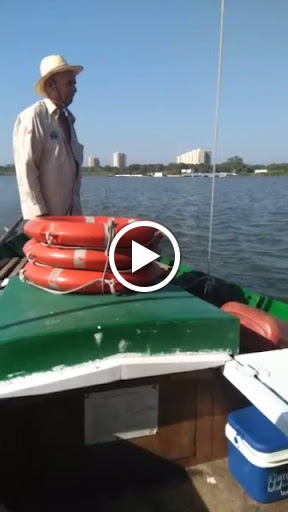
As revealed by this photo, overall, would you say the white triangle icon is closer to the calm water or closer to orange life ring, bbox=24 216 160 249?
orange life ring, bbox=24 216 160 249

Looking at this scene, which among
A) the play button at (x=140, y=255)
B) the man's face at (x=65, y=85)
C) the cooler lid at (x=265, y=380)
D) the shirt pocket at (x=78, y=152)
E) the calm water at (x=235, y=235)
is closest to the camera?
the cooler lid at (x=265, y=380)

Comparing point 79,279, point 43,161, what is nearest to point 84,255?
point 79,279

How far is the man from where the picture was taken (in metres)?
3.20

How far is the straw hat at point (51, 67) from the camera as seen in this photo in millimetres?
3172

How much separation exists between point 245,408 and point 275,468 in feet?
0.99

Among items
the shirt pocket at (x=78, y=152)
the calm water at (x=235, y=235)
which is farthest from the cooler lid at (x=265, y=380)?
the calm water at (x=235, y=235)

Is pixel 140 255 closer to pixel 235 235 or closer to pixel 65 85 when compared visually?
pixel 65 85

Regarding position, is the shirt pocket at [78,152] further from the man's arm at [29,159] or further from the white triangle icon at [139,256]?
the white triangle icon at [139,256]

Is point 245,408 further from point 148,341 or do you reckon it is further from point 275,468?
point 148,341

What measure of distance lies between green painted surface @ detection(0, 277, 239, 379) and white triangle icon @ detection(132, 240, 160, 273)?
0.61 feet

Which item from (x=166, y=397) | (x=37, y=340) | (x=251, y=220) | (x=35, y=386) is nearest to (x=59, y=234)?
(x=37, y=340)

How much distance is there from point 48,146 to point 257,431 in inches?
90.3

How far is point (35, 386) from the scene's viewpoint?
6.23 ft

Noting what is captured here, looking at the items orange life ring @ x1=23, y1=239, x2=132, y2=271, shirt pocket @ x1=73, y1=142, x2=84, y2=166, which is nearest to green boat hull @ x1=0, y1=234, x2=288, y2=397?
orange life ring @ x1=23, y1=239, x2=132, y2=271
